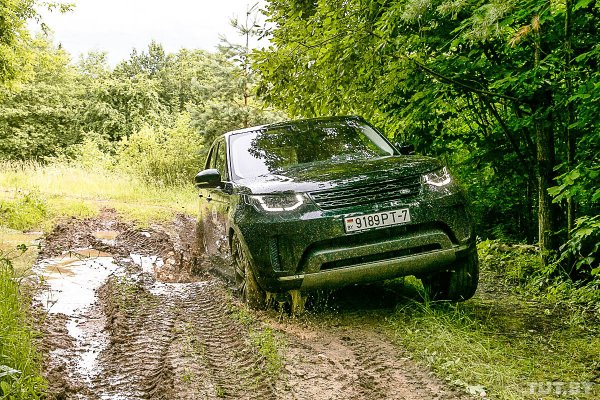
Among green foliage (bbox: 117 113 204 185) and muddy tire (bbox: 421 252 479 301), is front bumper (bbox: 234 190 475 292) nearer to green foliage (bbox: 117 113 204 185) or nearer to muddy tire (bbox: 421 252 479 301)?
muddy tire (bbox: 421 252 479 301)

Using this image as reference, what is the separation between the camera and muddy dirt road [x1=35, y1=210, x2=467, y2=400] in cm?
330

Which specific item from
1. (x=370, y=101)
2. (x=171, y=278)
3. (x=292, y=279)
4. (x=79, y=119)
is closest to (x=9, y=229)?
(x=171, y=278)

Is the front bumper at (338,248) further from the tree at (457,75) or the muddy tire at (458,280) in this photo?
the tree at (457,75)

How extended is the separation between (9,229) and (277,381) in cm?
812

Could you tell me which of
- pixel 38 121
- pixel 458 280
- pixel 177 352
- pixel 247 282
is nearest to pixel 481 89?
pixel 458 280

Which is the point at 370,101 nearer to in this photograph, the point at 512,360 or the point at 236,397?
the point at 512,360

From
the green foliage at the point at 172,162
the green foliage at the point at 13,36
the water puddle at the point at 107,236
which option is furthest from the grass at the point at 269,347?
the green foliage at the point at 13,36

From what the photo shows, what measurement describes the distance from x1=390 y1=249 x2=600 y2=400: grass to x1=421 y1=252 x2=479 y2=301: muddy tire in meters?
0.11

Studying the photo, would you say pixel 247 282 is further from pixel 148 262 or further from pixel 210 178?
pixel 148 262

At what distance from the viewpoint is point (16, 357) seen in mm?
3381

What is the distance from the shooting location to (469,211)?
452 centimetres

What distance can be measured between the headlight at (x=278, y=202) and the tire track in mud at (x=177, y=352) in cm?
97

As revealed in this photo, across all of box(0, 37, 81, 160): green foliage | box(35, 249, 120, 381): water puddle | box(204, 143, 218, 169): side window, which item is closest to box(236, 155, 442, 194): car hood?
box(35, 249, 120, 381): water puddle

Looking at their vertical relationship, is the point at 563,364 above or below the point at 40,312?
below
